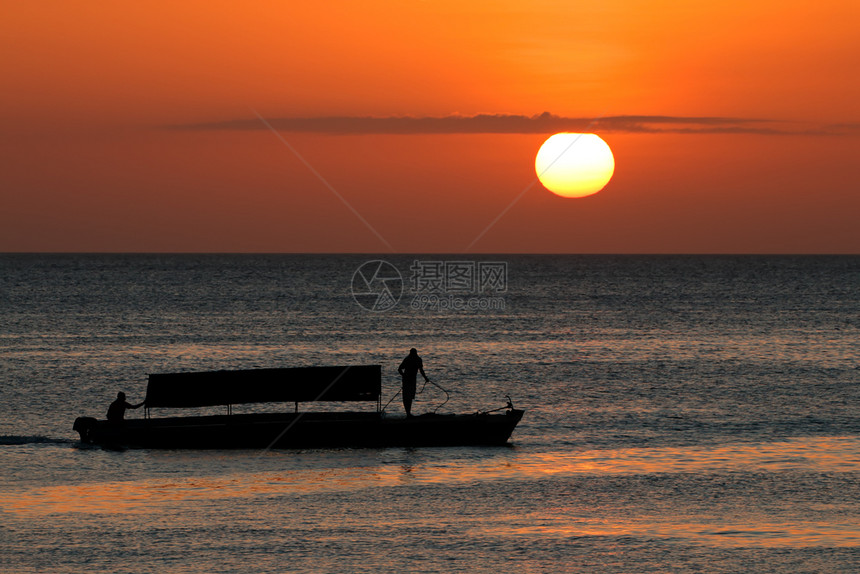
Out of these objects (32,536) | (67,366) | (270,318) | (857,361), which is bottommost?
(32,536)

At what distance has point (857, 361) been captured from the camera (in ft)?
185

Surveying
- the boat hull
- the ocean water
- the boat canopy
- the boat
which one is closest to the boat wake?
the ocean water

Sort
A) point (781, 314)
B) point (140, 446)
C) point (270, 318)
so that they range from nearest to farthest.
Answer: point (140, 446), point (270, 318), point (781, 314)

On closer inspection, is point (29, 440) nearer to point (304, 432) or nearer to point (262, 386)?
point (262, 386)

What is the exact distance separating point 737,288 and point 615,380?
11694cm

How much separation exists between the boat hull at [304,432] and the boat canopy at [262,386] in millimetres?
1092

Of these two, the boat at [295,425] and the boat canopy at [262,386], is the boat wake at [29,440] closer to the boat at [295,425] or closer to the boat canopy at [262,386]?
the boat at [295,425]

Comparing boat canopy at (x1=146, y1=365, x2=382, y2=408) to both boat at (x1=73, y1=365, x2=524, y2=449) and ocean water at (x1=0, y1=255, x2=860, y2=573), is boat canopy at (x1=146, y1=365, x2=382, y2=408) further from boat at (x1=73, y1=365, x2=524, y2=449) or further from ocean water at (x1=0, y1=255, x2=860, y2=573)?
ocean water at (x1=0, y1=255, x2=860, y2=573)

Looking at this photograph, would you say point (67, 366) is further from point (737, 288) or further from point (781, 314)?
point (737, 288)

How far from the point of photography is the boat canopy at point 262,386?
30344mm

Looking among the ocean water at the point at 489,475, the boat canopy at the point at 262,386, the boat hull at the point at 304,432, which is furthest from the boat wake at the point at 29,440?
the boat canopy at the point at 262,386

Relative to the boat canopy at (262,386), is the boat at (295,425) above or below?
A: below

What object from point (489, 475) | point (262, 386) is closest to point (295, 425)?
point (262, 386)

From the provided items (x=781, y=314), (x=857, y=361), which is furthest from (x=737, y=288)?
(x=857, y=361)
